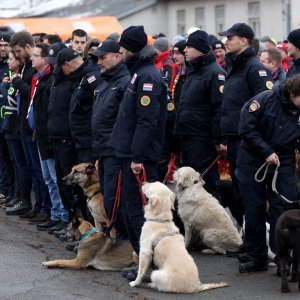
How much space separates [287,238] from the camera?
7203 mm

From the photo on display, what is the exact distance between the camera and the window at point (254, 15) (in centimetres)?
3209

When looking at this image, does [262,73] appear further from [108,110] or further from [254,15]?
[254,15]

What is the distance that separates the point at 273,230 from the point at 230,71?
1.84 m

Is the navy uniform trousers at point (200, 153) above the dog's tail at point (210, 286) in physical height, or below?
above

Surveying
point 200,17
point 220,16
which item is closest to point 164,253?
point 220,16

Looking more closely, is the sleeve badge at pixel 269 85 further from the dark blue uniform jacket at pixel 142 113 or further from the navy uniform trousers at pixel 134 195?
the navy uniform trousers at pixel 134 195

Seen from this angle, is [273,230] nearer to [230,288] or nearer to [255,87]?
[230,288]

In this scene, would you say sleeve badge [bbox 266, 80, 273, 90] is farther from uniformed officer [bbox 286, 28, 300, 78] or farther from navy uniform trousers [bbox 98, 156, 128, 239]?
navy uniform trousers [bbox 98, 156, 128, 239]

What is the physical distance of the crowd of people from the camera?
770 centimetres

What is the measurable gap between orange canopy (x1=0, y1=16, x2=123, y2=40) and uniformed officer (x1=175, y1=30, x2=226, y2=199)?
1287 cm

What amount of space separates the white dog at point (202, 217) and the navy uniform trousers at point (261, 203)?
34.4 inches

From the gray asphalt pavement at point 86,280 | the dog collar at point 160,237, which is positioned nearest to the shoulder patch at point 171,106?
the gray asphalt pavement at point 86,280

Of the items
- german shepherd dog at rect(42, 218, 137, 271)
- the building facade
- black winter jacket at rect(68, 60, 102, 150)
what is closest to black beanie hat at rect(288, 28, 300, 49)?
black winter jacket at rect(68, 60, 102, 150)

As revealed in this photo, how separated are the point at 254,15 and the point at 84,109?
2376 centimetres
